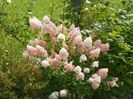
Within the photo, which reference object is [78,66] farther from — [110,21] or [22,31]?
[22,31]

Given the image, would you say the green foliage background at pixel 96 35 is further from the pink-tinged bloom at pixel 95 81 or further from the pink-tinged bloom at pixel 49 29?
the pink-tinged bloom at pixel 49 29

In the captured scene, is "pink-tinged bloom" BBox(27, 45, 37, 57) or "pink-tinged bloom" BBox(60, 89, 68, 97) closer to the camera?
"pink-tinged bloom" BBox(60, 89, 68, 97)

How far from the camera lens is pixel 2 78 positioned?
5.89 m

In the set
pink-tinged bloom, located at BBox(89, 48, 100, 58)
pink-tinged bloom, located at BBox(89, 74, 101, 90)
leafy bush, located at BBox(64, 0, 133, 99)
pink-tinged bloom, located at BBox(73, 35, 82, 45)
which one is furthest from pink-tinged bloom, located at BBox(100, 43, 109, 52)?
pink-tinged bloom, located at BBox(89, 74, 101, 90)

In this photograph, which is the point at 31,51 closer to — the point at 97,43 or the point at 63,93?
the point at 63,93

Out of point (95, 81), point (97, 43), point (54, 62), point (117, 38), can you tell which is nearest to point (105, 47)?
point (97, 43)

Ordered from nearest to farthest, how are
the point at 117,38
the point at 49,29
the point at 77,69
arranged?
1. the point at 77,69
2. the point at 49,29
3. the point at 117,38

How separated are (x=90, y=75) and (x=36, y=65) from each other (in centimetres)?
73

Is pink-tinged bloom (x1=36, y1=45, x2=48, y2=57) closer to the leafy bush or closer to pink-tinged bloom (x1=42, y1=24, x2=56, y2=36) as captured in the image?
→ pink-tinged bloom (x1=42, y1=24, x2=56, y2=36)

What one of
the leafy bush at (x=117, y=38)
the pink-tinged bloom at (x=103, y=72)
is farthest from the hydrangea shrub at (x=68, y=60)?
the leafy bush at (x=117, y=38)

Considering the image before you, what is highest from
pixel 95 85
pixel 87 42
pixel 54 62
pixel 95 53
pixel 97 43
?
pixel 97 43

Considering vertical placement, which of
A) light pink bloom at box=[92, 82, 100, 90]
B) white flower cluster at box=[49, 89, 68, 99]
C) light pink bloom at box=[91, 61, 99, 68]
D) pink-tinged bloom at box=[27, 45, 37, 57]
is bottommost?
white flower cluster at box=[49, 89, 68, 99]

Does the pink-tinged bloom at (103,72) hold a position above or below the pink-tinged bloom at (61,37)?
below

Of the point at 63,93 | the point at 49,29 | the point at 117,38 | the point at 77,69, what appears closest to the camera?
the point at 63,93
